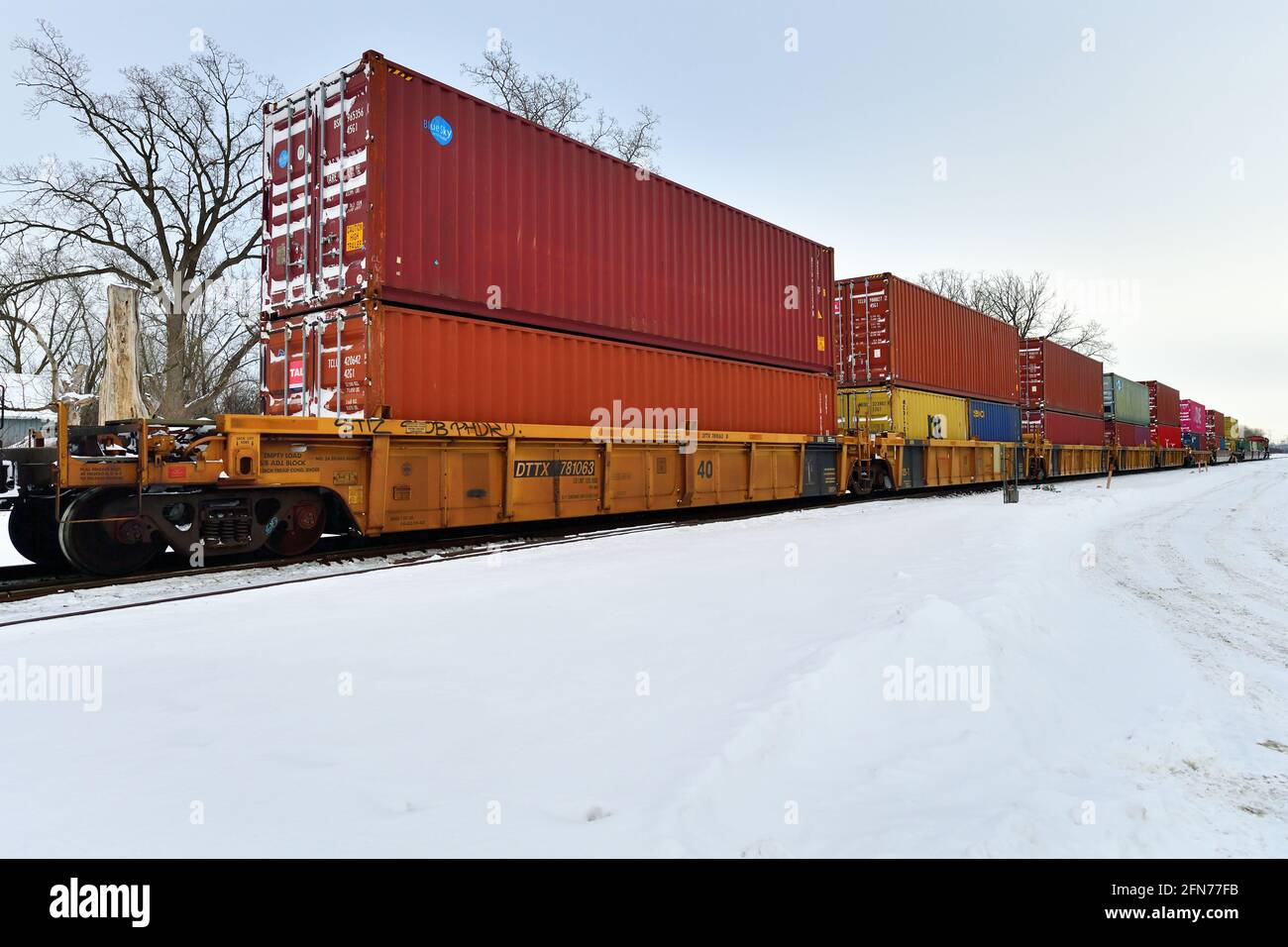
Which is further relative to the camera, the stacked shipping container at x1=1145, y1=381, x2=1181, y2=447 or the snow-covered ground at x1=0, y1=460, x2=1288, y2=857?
the stacked shipping container at x1=1145, y1=381, x2=1181, y2=447

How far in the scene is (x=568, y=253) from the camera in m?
9.74

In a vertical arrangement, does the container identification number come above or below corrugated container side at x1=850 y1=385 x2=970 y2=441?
below

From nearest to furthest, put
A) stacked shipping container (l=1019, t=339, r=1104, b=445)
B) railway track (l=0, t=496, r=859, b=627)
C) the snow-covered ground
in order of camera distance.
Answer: the snow-covered ground, railway track (l=0, t=496, r=859, b=627), stacked shipping container (l=1019, t=339, r=1104, b=445)

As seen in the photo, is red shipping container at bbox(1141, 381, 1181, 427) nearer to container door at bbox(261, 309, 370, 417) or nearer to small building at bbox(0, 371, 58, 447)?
container door at bbox(261, 309, 370, 417)

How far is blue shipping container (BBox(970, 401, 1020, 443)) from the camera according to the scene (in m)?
21.1

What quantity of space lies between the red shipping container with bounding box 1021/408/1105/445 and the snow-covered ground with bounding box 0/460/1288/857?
21.8 m

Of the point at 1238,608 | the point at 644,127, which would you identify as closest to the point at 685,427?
the point at 1238,608

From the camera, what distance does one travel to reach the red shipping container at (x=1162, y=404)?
42.9m

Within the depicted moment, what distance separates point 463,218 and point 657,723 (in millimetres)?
7314

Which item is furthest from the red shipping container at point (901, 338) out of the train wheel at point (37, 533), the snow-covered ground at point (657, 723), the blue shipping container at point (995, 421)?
the train wheel at point (37, 533)

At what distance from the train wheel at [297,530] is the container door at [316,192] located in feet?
8.36

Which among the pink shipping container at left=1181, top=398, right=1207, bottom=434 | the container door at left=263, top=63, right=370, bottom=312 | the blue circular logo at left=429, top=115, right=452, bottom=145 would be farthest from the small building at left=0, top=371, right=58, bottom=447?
the pink shipping container at left=1181, top=398, right=1207, bottom=434
